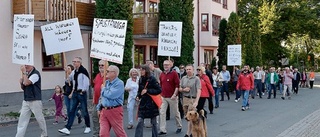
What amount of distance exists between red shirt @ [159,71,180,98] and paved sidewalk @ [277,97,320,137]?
3.00 metres

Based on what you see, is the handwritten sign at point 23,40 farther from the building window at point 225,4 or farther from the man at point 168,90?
the building window at point 225,4

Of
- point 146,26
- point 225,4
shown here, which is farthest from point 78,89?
point 225,4

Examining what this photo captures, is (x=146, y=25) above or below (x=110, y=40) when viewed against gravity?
above

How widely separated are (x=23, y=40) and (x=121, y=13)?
10.2m

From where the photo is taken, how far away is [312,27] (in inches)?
1800

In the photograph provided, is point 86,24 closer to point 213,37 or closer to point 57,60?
point 57,60

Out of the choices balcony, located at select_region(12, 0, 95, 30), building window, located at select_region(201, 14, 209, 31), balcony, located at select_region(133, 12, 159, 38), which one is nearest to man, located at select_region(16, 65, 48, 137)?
balcony, located at select_region(12, 0, 95, 30)

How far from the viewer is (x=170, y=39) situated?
588 inches

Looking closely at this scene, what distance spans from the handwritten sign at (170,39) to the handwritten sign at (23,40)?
575 centimetres

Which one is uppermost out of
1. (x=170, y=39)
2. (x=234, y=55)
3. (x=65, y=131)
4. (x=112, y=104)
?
(x=170, y=39)

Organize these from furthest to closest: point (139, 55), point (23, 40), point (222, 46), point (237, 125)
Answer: point (222, 46) < point (139, 55) < point (237, 125) < point (23, 40)

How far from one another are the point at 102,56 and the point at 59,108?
15.5ft

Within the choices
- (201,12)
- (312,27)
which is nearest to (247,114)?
(201,12)

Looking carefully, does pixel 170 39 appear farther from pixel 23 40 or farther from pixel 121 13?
pixel 23 40
